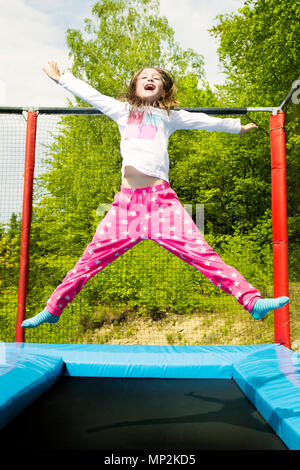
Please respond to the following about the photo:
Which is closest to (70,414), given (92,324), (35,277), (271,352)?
(271,352)

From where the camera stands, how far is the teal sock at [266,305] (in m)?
1.29

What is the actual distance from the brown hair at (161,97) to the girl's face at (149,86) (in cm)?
2

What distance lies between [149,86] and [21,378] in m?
1.48

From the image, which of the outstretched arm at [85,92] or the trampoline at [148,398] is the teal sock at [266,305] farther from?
the outstretched arm at [85,92]

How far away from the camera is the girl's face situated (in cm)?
176

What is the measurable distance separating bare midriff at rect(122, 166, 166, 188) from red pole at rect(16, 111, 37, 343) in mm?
1135

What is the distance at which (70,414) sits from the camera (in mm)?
1552

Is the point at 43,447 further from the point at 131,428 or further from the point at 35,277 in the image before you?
the point at 35,277

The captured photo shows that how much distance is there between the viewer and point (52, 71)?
1.69 meters

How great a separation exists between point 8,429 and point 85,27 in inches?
340

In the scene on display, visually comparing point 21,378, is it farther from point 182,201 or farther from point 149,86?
point 182,201

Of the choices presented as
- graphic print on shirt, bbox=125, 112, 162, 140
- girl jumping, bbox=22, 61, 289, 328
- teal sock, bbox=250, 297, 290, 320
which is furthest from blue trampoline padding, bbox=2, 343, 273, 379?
graphic print on shirt, bbox=125, 112, 162, 140

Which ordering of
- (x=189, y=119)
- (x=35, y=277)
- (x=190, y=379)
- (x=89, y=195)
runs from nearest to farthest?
1. (x=189, y=119)
2. (x=190, y=379)
3. (x=35, y=277)
4. (x=89, y=195)

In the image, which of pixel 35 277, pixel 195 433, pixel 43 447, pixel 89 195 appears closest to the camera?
pixel 43 447
